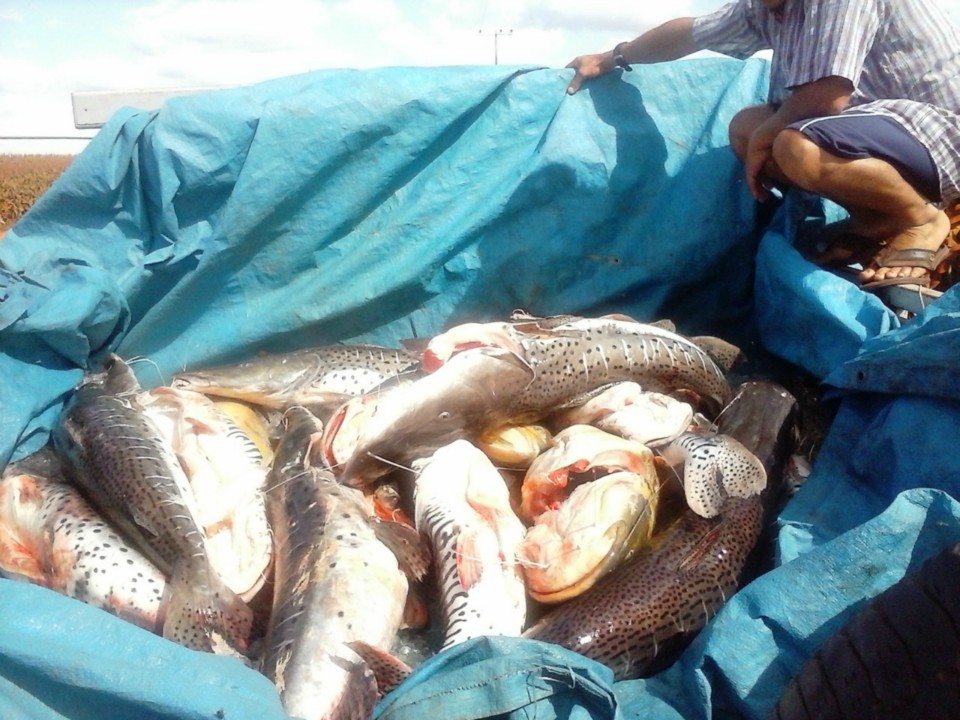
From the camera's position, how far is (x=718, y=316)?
449cm

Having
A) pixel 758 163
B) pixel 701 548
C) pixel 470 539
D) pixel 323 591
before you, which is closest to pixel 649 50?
pixel 758 163

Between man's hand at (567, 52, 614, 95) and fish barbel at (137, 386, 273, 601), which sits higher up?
man's hand at (567, 52, 614, 95)

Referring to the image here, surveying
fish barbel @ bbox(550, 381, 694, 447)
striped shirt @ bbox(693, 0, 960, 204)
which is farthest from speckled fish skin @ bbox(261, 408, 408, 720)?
striped shirt @ bbox(693, 0, 960, 204)

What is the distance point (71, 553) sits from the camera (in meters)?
2.71

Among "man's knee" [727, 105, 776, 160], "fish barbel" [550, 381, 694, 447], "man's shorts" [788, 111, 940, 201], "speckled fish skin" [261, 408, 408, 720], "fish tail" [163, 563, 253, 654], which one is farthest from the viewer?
"man's knee" [727, 105, 776, 160]

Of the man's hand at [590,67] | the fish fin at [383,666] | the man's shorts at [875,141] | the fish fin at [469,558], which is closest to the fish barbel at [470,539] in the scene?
the fish fin at [469,558]

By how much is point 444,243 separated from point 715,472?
1.81 m

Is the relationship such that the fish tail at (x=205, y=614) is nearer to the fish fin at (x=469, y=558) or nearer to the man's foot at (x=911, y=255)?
the fish fin at (x=469, y=558)

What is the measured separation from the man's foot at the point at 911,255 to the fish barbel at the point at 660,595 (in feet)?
3.97

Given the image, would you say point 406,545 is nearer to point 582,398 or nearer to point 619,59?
point 582,398

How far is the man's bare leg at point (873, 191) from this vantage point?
140 inches

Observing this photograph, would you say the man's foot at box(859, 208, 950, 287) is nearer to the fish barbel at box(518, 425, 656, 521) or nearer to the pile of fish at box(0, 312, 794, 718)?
the pile of fish at box(0, 312, 794, 718)

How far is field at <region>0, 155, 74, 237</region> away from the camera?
44.5 ft

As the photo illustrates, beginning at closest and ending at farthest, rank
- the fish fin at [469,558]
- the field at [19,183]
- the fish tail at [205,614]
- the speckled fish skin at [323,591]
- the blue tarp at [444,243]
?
the speckled fish skin at [323,591]
the fish tail at [205,614]
the fish fin at [469,558]
the blue tarp at [444,243]
the field at [19,183]
